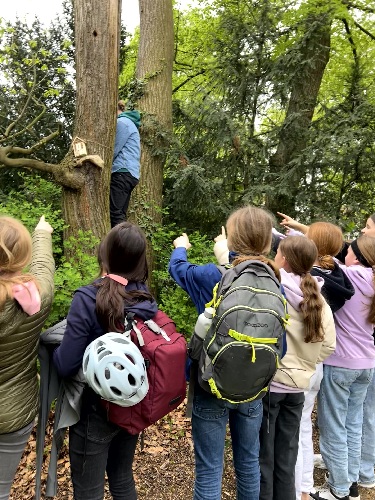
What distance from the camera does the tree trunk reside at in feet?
14.2

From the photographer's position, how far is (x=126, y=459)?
2.33m

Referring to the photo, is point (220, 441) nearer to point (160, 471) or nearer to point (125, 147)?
point (160, 471)

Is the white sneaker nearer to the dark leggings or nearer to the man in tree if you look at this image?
the dark leggings

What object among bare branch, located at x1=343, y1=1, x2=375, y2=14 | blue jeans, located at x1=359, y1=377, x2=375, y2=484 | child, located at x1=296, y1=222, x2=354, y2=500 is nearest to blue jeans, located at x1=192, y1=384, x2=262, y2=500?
child, located at x1=296, y1=222, x2=354, y2=500

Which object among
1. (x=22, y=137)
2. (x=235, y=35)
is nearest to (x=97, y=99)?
(x=22, y=137)

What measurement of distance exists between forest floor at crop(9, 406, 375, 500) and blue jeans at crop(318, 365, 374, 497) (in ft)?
1.40

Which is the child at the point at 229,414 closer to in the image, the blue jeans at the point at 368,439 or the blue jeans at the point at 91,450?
the blue jeans at the point at 91,450

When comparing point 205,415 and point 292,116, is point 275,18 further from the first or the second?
point 205,415

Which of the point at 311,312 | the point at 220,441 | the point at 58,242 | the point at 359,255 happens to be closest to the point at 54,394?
the point at 220,441

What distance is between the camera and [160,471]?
3684mm

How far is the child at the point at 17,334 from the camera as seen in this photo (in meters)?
1.92

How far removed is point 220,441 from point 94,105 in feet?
11.9

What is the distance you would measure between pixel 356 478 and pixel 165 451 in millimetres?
1736

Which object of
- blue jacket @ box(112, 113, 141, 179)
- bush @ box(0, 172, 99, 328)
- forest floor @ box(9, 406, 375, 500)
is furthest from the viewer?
blue jacket @ box(112, 113, 141, 179)
